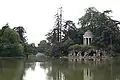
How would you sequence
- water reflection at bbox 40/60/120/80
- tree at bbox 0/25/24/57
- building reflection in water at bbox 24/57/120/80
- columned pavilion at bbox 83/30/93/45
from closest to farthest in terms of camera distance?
building reflection in water at bbox 24/57/120/80 < water reflection at bbox 40/60/120/80 < tree at bbox 0/25/24/57 < columned pavilion at bbox 83/30/93/45

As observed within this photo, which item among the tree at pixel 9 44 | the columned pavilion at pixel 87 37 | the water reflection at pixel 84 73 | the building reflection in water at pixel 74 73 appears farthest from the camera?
the columned pavilion at pixel 87 37

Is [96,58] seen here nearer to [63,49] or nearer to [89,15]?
[63,49]

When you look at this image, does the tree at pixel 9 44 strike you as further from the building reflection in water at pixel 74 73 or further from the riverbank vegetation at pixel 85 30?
the building reflection in water at pixel 74 73

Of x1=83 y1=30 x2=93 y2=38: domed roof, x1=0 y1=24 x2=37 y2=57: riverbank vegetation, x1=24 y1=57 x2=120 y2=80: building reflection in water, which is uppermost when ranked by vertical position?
x1=83 y1=30 x2=93 y2=38: domed roof

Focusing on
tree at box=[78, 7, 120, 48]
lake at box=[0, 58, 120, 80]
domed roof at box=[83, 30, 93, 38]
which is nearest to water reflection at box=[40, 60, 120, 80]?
lake at box=[0, 58, 120, 80]

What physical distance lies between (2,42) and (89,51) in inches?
525

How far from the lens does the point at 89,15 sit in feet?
180

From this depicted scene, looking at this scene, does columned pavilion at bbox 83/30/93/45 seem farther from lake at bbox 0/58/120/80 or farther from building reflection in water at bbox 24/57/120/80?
building reflection in water at bbox 24/57/120/80

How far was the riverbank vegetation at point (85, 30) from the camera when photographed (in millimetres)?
47531

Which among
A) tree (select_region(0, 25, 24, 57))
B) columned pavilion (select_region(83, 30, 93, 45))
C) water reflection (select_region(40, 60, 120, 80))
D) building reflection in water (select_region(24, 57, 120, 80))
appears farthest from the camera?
columned pavilion (select_region(83, 30, 93, 45))

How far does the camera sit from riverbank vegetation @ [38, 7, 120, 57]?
47531 millimetres

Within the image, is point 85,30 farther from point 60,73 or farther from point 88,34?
point 60,73

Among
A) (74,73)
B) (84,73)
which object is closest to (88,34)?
(74,73)

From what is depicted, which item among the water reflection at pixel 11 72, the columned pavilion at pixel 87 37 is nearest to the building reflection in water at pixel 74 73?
the water reflection at pixel 11 72
